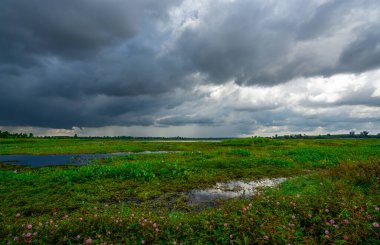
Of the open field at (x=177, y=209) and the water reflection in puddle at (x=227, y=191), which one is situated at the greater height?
the open field at (x=177, y=209)

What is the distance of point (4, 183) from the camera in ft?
42.5

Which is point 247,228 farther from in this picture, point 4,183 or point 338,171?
point 4,183

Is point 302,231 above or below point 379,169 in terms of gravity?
below

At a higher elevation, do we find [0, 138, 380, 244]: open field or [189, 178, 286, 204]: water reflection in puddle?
[0, 138, 380, 244]: open field

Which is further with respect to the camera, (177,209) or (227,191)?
(227,191)

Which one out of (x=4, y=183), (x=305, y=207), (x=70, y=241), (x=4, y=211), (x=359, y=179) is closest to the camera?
(x=70, y=241)

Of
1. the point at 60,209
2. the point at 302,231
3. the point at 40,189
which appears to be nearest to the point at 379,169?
the point at 302,231

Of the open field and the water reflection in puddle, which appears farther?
the water reflection in puddle

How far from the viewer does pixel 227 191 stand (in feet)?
35.0

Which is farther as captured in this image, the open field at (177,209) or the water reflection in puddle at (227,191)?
the water reflection in puddle at (227,191)

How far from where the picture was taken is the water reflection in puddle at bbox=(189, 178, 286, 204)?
957 centimetres

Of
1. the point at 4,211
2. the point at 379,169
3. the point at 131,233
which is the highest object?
the point at 379,169

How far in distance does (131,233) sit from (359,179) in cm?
969

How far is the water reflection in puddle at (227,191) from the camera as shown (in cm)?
957
